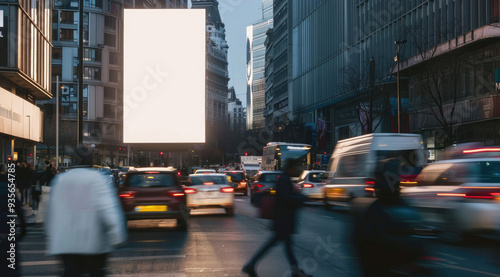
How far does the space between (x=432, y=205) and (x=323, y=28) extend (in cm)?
6580

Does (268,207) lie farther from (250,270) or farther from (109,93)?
(109,93)

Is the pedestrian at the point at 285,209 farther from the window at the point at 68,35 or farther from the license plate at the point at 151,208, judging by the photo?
the window at the point at 68,35

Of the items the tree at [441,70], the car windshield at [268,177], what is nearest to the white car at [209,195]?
the car windshield at [268,177]

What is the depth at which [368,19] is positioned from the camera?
5953 cm

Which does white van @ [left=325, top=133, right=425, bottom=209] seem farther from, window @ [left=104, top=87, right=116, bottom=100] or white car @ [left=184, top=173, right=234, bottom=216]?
window @ [left=104, top=87, right=116, bottom=100]

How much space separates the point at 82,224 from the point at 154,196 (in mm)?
11211

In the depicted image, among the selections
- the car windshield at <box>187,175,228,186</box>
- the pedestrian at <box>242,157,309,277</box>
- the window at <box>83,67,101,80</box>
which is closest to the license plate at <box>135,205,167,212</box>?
the car windshield at <box>187,175,228,186</box>

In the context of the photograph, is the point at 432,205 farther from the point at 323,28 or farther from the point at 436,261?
the point at 323,28

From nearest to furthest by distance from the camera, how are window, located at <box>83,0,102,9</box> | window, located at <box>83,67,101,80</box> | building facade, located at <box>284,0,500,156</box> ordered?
1. building facade, located at <box>284,0,500,156</box>
2. window, located at <box>83,67,101,80</box>
3. window, located at <box>83,0,102,9</box>

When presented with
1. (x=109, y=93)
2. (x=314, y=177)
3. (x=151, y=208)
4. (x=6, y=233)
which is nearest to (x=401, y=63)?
(x=314, y=177)

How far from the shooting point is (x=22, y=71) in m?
39.1

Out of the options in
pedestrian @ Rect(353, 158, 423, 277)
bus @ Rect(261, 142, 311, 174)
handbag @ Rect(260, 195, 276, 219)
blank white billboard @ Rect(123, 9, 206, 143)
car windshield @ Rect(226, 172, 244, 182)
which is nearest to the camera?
pedestrian @ Rect(353, 158, 423, 277)

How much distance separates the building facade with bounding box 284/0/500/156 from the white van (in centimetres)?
1397

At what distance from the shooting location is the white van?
21.4 metres
